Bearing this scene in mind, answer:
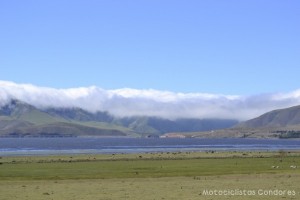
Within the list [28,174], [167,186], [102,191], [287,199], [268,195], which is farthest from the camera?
[28,174]

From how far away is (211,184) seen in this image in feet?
167

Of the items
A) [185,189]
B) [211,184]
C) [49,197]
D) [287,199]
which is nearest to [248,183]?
[211,184]

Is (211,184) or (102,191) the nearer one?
(102,191)

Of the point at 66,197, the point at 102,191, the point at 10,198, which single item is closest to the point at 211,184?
the point at 102,191

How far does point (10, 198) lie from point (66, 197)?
465cm

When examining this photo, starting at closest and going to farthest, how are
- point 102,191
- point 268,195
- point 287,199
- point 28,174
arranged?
point 287,199
point 268,195
point 102,191
point 28,174

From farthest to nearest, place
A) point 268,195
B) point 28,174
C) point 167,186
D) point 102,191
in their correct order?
point 28,174 → point 167,186 → point 102,191 → point 268,195

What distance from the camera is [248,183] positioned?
168ft

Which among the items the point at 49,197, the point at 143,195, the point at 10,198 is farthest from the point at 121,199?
the point at 10,198

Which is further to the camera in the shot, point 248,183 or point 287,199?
point 248,183

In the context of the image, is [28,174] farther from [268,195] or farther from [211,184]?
[268,195]

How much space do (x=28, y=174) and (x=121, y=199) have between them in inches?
1366

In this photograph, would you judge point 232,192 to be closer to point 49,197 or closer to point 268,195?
point 268,195

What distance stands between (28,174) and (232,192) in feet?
123
